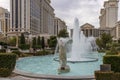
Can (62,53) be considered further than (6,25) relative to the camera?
No

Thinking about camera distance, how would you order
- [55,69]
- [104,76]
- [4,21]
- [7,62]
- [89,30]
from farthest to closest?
[89,30] → [4,21] → [55,69] → [7,62] → [104,76]

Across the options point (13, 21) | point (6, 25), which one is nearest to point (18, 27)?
point (13, 21)

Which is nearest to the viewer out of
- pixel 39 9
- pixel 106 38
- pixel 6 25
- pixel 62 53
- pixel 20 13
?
pixel 62 53

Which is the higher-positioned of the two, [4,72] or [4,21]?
[4,21]

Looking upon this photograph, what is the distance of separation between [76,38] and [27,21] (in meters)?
82.2

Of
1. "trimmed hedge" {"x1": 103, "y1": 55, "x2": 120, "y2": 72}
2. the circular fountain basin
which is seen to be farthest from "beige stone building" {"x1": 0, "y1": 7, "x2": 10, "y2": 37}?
"trimmed hedge" {"x1": 103, "y1": 55, "x2": 120, "y2": 72}

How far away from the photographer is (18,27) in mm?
110250

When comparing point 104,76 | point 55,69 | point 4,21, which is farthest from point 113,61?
point 4,21

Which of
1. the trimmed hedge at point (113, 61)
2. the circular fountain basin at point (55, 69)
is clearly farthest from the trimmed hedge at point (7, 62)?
the trimmed hedge at point (113, 61)

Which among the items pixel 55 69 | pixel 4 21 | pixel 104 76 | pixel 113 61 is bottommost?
pixel 55 69

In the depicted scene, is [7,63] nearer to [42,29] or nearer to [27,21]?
[27,21]

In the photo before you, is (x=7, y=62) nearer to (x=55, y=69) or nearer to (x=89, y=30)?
(x=55, y=69)

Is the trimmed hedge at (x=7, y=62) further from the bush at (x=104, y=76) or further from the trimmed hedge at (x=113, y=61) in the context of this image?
the trimmed hedge at (x=113, y=61)

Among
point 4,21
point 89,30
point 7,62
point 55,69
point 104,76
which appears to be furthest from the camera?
point 89,30
